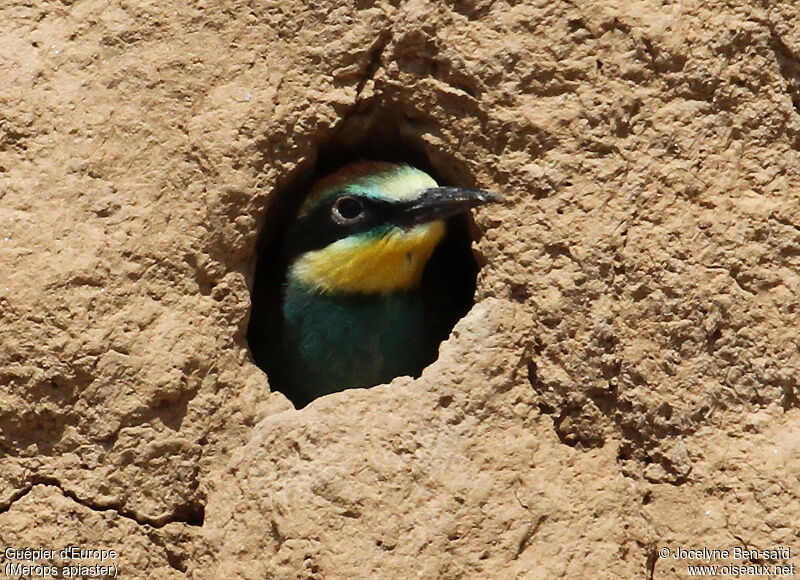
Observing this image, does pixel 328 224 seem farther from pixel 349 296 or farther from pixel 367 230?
pixel 349 296

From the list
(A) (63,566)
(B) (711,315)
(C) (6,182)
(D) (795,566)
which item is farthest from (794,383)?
(C) (6,182)

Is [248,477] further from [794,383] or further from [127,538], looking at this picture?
[794,383]

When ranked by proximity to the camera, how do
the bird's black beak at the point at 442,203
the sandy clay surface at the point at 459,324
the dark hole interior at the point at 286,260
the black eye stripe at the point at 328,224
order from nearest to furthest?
the sandy clay surface at the point at 459,324, the bird's black beak at the point at 442,203, the dark hole interior at the point at 286,260, the black eye stripe at the point at 328,224

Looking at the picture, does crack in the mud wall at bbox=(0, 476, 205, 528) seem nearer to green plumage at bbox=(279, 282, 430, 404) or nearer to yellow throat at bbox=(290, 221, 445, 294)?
green plumage at bbox=(279, 282, 430, 404)

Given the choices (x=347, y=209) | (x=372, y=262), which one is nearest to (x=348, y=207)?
(x=347, y=209)

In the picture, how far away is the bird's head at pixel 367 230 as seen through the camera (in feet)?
11.8

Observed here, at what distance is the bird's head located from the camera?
11.8 feet

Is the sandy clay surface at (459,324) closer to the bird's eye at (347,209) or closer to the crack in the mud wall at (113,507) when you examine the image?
the crack in the mud wall at (113,507)

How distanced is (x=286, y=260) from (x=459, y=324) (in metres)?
1.00

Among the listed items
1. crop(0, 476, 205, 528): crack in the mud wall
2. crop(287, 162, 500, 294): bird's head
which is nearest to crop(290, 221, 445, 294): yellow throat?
crop(287, 162, 500, 294): bird's head

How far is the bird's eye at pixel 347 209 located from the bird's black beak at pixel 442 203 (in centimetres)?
16

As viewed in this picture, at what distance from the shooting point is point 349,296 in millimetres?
3887

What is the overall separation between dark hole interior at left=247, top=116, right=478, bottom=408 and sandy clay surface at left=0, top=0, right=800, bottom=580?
0.24 meters

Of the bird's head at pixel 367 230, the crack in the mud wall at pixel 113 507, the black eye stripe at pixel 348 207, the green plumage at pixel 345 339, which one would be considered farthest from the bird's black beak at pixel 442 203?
the crack in the mud wall at pixel 113 507
